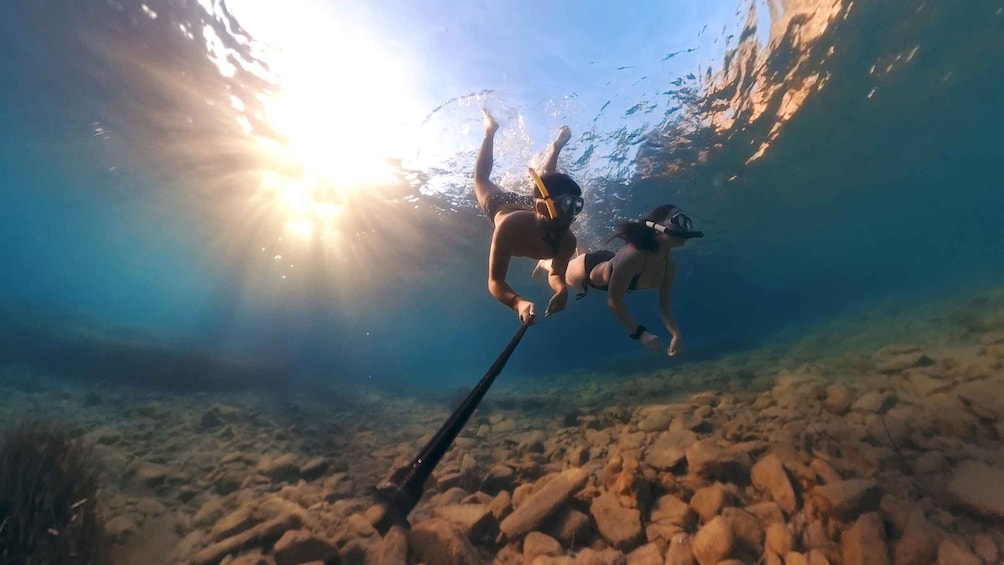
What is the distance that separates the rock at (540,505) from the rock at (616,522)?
24 centimetres

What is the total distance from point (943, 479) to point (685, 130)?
12.9 m

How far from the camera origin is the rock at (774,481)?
9.67ft

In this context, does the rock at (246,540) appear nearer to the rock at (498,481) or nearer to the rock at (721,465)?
the rock at (498,481)

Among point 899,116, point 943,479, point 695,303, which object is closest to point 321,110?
point 943,479

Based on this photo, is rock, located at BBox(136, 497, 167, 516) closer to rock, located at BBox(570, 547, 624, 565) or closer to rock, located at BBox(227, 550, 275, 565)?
rock, located at BBox(227, 550, 275, 565)

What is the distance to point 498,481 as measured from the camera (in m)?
4.33

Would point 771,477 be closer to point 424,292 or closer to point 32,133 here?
point 32,133

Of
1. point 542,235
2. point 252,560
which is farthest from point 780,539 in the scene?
point 252,560

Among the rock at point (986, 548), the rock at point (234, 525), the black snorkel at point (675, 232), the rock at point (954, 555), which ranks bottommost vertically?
the rock at point (986, 548)

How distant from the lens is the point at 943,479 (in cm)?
288

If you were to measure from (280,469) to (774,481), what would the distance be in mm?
5454

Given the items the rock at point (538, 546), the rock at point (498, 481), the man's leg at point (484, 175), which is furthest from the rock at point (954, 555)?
the man's leg at point (484, 175)

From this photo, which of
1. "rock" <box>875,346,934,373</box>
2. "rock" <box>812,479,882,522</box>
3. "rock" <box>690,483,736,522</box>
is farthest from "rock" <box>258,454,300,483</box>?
"rock" <box>875,346,934,373</box>

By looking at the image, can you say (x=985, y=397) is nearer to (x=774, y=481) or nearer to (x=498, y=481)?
(x=774, y=481)
